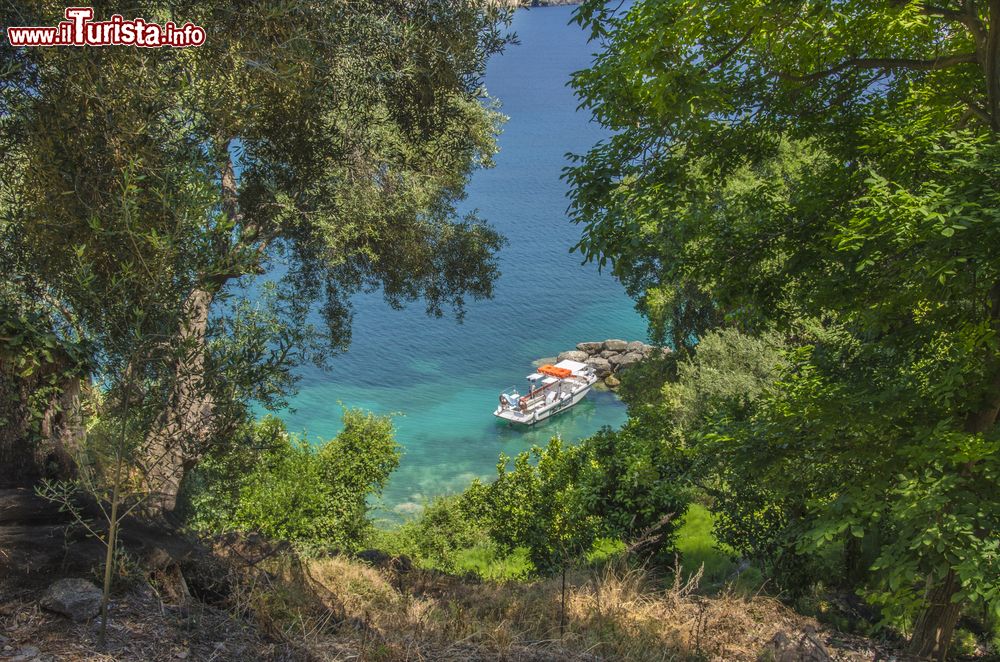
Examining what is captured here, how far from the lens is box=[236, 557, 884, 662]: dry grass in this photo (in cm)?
586

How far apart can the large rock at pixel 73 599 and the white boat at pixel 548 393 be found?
28.1 meters

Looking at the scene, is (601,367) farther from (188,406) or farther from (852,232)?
(188,406)

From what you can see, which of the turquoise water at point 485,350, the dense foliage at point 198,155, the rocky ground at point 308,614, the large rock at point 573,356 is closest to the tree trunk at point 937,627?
the rocky ground at point 308,614

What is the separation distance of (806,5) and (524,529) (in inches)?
407

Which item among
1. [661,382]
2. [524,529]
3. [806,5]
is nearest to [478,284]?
[524,529]

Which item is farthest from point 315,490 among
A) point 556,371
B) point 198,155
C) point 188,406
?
point 556,371

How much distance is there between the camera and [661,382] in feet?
82.1

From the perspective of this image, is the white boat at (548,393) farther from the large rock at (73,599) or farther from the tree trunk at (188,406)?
the large rock at (73,599)

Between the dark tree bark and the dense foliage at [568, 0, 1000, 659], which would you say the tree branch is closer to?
the dense foliage at [568, 0, 1000, 659]

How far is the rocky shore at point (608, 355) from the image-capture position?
38.0 meters

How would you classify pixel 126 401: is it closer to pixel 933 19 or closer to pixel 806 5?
pixel 806 5

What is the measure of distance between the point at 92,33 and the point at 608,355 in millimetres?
34682

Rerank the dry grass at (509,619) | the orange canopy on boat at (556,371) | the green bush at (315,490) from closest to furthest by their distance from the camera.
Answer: the dry grass at (509,619), the green bush at (315,490), the orange canopy on boat at (556,371)

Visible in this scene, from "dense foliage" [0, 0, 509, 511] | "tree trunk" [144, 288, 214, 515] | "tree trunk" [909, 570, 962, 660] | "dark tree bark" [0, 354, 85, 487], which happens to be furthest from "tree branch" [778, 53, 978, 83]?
"dark tree bark" [0, 354, 85, 487]
